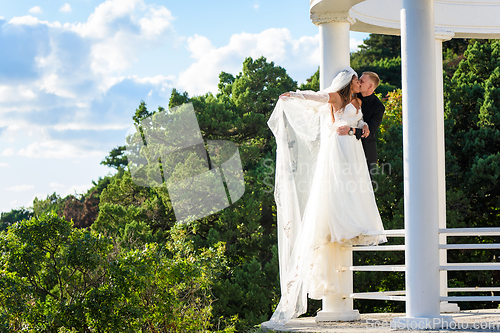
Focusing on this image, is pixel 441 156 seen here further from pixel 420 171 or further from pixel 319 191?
pixel 420 171

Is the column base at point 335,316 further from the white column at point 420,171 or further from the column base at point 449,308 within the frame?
the column base at point 449,308

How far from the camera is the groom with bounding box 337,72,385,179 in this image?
6605 millimetres

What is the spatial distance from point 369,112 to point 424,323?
274 centimetres

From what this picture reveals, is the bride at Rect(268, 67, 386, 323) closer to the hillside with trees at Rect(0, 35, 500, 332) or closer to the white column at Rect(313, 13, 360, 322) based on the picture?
the white column at Rect(313, 13, 360, 322)

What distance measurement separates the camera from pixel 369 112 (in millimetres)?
6773

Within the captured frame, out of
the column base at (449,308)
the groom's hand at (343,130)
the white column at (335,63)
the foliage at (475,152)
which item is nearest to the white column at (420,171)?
the groom's hand at (343,130)

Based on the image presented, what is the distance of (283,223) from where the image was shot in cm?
682

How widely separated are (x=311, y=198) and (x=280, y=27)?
83.3 ft

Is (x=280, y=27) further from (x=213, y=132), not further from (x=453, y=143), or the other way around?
(x=453, y=143)

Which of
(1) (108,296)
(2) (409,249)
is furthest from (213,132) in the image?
(2) (409,249)

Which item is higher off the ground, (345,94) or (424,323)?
(345,94)

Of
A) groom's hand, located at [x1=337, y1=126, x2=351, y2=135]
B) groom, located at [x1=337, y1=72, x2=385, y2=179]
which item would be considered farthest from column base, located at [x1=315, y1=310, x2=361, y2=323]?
groom's hand, located at [x1=337, y1=126, x2=351, y2=135]

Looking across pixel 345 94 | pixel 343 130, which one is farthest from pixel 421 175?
pixel 345 94

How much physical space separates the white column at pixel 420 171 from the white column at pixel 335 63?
1.47 m
